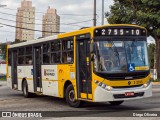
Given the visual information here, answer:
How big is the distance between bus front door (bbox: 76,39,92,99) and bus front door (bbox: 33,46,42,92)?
3880 millimetres

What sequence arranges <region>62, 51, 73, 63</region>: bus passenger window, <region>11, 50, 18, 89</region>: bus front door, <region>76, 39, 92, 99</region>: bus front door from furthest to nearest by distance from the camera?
<region>11, 50, 18, 89</region>: bus front door → <region>62, 51, 73, 63</region>: bus passenger window → <region>76, 39, 92, 99</region>: bus front door

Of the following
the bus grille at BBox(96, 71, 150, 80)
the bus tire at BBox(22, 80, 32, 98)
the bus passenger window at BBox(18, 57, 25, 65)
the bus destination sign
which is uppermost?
the bus destination sign

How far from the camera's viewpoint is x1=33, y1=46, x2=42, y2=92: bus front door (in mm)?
17625

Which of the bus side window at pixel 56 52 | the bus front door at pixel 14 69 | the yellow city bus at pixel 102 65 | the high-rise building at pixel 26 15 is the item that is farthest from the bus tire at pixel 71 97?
the high-rise building at pixel 26 15

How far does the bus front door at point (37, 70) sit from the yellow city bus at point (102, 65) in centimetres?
A: 171

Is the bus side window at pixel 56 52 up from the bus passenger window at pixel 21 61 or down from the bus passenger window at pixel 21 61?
up

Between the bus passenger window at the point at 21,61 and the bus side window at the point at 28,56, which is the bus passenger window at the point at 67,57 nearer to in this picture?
the bus side window at the point at 28,56

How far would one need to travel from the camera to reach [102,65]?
1298 cm

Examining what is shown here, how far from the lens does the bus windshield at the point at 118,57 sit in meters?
13.0

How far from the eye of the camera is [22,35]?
225ft

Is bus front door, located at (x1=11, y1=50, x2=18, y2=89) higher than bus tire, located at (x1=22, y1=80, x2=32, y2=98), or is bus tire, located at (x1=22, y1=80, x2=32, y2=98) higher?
bus front door, located at (x1=11, y1=50, x2=18, y2=89)

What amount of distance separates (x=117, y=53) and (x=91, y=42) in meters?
0.97

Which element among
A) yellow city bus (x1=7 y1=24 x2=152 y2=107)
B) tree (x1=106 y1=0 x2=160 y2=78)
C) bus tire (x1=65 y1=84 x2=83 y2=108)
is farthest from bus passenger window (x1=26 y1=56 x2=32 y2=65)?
tree (x1=106 y1=0 x2=160 y2=78)

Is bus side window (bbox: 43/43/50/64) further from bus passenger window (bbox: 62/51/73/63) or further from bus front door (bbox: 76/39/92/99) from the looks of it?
bus front door (bbox: 76/39/92/99)
